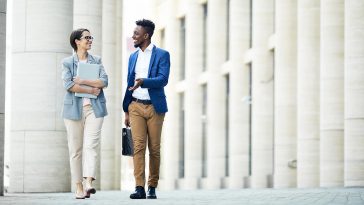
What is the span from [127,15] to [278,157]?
131 ft

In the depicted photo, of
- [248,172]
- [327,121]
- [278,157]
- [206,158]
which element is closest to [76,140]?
[327,121]

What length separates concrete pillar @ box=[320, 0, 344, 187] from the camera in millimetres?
32406

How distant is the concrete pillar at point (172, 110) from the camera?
58.6 m

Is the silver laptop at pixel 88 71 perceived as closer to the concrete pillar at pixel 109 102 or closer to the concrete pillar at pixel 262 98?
the concrete pillar at pixel 109 102

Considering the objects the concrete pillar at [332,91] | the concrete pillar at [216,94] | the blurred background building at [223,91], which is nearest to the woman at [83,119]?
the blurred background building at [223,91]

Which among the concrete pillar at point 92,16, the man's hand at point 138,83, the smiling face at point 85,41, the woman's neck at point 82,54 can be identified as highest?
the concrete pillar at point 92,16

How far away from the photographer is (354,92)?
2964 centimetres

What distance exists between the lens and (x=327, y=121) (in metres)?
32.8

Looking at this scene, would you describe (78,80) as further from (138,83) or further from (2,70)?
(2,70)

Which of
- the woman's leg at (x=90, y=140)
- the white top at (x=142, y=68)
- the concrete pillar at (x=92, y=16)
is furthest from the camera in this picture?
the concrete pillar at (x=92, y=16)

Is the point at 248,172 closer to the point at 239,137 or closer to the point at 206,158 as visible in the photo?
the point at 239,137

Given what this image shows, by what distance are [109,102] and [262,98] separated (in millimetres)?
10629

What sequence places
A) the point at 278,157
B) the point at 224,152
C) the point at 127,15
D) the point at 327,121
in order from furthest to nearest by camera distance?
the point at 127,15 → the point at 224,152 → the point at 278,157 → the point at 327,121

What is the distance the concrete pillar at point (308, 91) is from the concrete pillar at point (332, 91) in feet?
7.12
